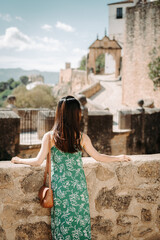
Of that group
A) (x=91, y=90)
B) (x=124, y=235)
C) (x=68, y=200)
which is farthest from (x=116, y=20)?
(x=68, y=200)

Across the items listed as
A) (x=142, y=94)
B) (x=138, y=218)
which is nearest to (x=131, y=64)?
(x=142, y=94)

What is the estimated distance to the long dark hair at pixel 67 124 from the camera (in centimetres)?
205

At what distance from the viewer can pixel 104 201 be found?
2.33m

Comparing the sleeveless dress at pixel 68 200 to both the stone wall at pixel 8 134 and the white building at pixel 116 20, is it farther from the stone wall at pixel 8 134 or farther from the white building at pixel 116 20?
the white building at pixel 116 20

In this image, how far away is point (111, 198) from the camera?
234cm

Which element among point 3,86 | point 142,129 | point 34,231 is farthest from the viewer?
point 3,86

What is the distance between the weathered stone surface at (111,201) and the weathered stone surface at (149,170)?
0.26 meters

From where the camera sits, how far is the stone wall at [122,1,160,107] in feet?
58.9

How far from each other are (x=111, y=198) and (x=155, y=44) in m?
17.6

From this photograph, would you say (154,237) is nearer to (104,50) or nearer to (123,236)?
(123,236)

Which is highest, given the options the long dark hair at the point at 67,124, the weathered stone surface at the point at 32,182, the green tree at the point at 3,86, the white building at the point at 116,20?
the white building at the point at 116,20

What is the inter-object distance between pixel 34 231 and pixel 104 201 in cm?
68

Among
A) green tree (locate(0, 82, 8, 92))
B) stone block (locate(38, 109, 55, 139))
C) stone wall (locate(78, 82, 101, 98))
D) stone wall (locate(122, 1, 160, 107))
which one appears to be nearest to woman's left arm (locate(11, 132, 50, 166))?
stone block (locate(38, 109, 55, 139))

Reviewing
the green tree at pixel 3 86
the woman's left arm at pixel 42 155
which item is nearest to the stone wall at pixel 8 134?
the woman's left arm at pixel 42 155
